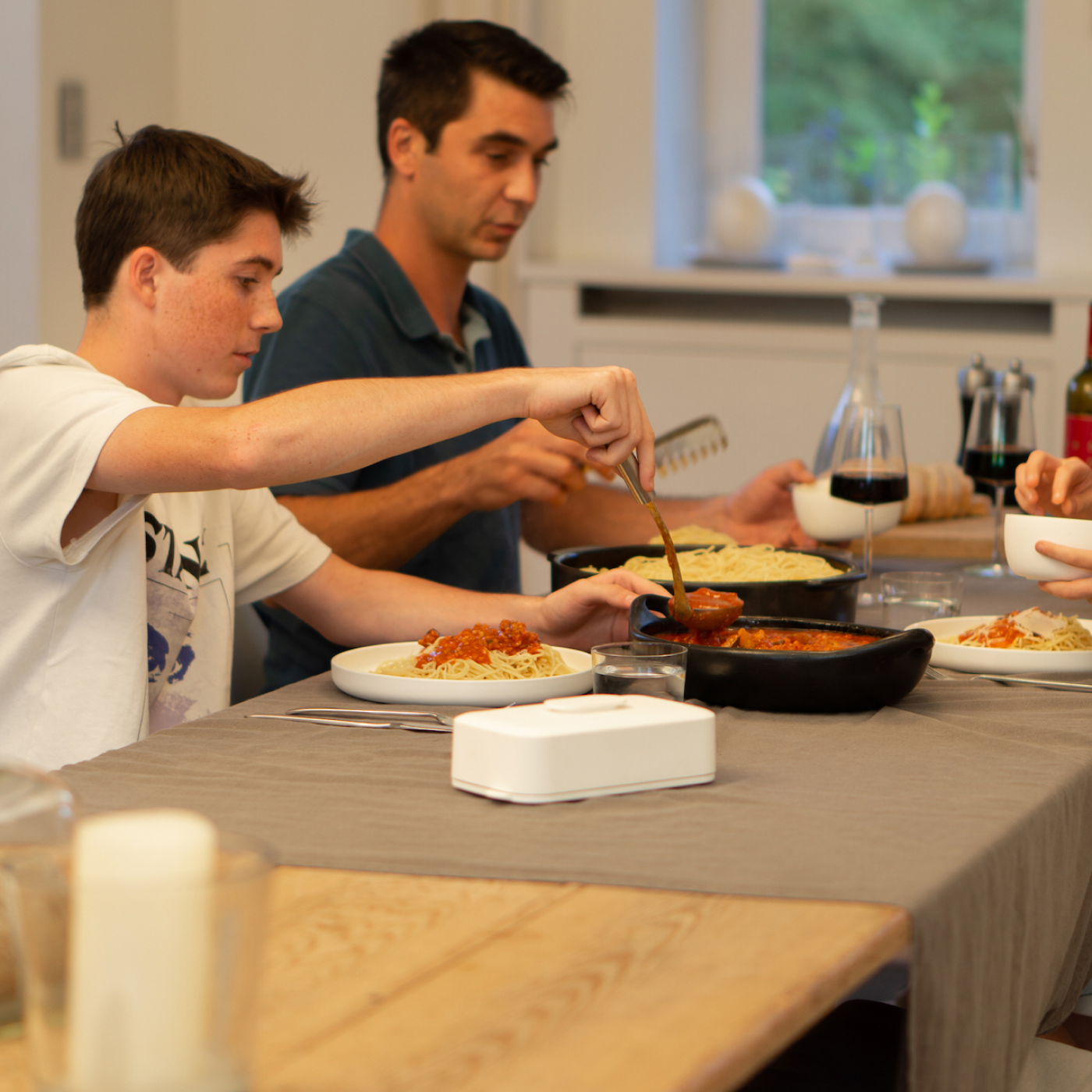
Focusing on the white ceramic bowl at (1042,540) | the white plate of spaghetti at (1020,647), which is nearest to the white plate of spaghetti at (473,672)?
the white plate of spaghetti at (1020,647)

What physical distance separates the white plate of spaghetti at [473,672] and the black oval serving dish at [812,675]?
0.10 meters

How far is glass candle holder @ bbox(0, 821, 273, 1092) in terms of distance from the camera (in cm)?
54

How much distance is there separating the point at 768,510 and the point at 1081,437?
1.76 feet

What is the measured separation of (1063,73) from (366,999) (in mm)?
3688

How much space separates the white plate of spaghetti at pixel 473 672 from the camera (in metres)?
1.33

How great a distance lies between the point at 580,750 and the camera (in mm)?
1012

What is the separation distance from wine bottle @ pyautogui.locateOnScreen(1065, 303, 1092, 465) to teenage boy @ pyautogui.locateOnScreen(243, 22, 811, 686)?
1.59 feet

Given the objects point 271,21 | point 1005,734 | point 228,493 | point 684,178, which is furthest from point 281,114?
point 1005,734

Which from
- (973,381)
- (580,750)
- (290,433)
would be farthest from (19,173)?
(580,750)

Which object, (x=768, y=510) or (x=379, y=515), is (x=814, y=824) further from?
(x=768, y=510)

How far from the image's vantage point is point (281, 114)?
4.31 meters

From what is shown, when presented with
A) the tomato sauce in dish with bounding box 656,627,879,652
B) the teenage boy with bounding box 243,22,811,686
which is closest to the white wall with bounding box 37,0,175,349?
the teenage boy with bounding box 243,22,811,686

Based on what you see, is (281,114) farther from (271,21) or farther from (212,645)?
(212,645)

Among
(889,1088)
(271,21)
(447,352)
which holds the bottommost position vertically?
(889,1088)
